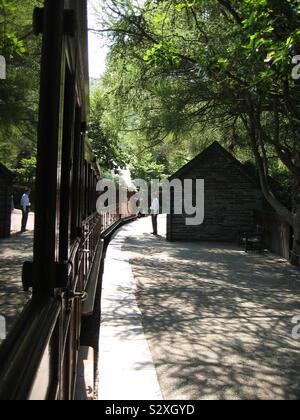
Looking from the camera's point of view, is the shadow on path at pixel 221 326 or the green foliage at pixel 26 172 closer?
the green foliage at pixel 26 172

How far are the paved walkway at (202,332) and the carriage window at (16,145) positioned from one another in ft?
9.57

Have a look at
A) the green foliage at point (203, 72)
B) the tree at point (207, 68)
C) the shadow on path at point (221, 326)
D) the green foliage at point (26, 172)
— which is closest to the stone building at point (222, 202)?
the green foliage at point (203, 72)

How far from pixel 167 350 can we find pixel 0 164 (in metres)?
4.55

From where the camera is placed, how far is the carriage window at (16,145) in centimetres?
104

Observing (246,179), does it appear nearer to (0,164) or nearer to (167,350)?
(167,350)

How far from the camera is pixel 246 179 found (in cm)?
1859

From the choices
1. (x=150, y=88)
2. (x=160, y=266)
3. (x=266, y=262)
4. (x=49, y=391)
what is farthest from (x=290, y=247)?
(x=49, y=391)

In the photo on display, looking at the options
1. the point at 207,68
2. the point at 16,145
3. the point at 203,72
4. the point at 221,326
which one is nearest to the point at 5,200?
the point at 16,145

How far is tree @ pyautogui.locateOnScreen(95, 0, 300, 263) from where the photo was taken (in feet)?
27.1

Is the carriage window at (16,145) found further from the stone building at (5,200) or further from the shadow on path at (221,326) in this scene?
the shadow on path at (221,326)

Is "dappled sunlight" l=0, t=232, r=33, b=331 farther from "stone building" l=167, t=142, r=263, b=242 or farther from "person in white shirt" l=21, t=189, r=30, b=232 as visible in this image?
"stone building" l=167, t=142, r=263, b=242

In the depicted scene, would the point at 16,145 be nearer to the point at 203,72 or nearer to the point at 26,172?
the point at 26,172

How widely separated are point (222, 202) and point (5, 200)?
Answer: 1779 cm

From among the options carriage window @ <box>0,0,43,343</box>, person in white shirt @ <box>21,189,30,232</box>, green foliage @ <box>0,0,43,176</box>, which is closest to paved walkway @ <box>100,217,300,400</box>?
person in white shirt @ <box>21,189,30,232</box>
